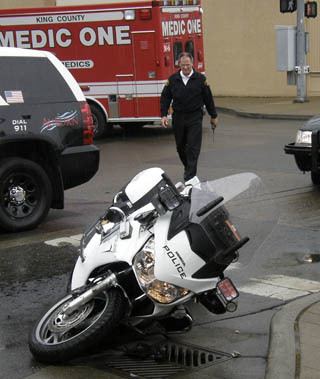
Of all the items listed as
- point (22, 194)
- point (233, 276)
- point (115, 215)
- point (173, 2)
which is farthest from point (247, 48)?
point (115, 215)

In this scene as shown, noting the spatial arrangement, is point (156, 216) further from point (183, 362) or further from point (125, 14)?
point (125, 14)

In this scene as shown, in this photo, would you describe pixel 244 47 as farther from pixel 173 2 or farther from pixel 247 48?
pixel 173 2

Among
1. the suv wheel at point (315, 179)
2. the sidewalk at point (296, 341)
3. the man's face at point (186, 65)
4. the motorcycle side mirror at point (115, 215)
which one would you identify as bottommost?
the suv wheel at point (315, 179)

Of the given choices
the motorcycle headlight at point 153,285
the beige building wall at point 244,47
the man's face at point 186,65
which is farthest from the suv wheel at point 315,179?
the beige building wall at point 244,47

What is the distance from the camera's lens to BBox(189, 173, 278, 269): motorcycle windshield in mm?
4641

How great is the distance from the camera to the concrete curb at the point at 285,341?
179 inches

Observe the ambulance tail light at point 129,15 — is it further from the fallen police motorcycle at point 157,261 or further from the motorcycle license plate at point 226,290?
the motorcycle license plate at point 226,290

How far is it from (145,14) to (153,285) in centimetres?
1262

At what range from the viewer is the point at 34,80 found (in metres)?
8.81

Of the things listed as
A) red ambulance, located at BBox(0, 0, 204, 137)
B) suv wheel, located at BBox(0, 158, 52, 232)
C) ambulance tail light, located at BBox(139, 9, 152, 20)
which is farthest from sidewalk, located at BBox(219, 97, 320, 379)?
ambulance tail light, located at BBox(139, 9, 152, 20)

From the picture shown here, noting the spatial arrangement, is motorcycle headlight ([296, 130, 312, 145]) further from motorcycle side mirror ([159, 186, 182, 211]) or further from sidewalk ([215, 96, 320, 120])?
sidewalk ([215, 96, 320, 120])

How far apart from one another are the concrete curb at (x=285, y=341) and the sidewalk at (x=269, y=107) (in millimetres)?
14590

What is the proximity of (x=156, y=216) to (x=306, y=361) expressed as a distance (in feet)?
4.13

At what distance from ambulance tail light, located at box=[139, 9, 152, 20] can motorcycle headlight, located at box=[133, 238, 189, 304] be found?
1246 centimetres
